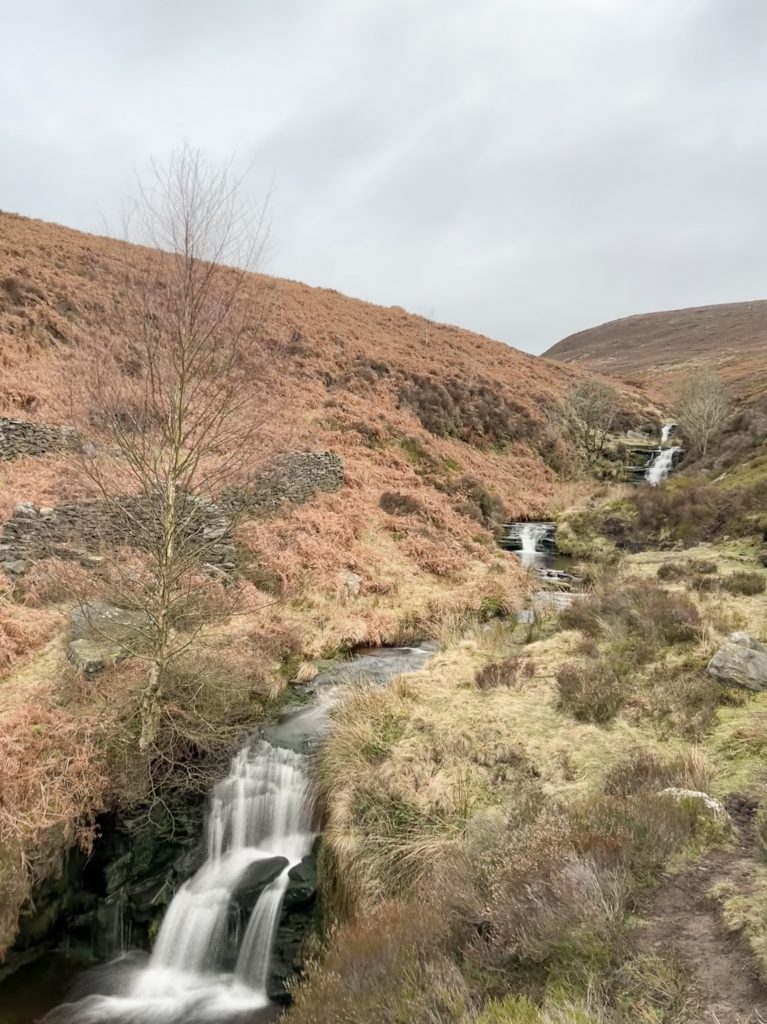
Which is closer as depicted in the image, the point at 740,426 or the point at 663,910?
the point at 663,910

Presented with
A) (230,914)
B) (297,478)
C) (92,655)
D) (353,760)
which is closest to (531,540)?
(297,478)

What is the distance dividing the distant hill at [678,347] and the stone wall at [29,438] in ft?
111

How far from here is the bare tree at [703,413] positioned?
29125mm

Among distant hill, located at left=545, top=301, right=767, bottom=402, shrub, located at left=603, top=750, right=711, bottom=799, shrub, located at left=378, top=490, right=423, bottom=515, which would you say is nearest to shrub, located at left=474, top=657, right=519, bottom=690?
shrub, located at left=603, top=750, right=711, bottom=799

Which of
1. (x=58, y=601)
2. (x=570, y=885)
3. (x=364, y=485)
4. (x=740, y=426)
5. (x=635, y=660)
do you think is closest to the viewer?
(x=570, y=885)

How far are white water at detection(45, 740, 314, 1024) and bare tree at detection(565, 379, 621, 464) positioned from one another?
2688cm

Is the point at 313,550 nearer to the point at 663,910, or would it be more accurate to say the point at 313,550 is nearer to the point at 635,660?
the point at 635,660

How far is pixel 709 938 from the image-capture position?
144 inches

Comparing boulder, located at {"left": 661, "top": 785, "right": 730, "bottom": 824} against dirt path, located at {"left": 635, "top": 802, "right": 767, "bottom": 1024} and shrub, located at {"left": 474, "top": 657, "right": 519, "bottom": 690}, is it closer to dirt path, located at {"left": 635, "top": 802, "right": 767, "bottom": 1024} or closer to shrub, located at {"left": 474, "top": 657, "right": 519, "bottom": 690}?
dirt path, located at {"left": 635, "top": 802, "right": 767, "bottom": 1024}

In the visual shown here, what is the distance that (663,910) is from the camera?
400 cm

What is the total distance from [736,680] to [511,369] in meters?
31.6

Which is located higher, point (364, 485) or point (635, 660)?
point (364, 485)

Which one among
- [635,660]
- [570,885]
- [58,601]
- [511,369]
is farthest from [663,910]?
[511,369]

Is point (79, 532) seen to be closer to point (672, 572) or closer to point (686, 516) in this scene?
point (672, 572)
